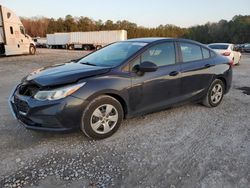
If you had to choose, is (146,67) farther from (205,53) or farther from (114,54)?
(205,53)

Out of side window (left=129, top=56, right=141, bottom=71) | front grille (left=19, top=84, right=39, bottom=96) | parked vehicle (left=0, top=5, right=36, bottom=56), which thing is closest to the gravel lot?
front grille (left=19, top=84, right=39, bottom=96)

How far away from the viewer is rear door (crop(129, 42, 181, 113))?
4.28 metres

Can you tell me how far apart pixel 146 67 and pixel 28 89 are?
188 cm

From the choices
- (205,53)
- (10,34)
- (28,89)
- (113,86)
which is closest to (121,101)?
(113,86)

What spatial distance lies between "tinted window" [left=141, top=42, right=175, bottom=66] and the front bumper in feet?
4.79

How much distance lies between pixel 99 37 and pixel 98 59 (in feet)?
121

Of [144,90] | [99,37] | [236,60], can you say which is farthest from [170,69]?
[99,37]

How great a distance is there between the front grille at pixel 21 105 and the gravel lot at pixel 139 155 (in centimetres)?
49

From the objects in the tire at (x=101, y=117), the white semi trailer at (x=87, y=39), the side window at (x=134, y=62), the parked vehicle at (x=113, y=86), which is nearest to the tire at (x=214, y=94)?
the parked vehicle at (x=113, y=86)

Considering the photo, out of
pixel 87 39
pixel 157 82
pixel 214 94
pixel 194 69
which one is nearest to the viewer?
pixel 157 82

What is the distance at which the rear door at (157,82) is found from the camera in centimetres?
428

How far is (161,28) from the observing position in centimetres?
7731

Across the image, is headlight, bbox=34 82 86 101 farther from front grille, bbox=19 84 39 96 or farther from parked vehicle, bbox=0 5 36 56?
parked vehicle, bbox=0 5 36 56

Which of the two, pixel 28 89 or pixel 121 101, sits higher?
pixel 28 89
